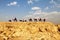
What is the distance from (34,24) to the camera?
46.3 meters

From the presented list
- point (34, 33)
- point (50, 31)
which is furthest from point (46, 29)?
point (34, 33)

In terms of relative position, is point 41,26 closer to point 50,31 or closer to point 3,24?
point 50,31

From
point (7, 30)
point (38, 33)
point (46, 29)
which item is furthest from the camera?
point (46, 29)

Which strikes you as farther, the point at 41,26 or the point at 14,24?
the point at 41,26

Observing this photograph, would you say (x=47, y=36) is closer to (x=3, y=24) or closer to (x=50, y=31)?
(x=50, y=31)

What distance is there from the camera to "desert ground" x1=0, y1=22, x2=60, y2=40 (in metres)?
41.6

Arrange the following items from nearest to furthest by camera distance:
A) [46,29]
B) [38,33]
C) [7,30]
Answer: [7,30]
[38,33]
[46,29]

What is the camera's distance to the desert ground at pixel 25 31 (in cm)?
4159

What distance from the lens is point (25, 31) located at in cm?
4328

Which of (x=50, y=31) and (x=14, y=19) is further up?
(x=14, y=19)

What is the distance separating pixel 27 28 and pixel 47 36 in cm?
486

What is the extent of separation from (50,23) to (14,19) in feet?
30.1

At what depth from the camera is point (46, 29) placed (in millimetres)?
48594

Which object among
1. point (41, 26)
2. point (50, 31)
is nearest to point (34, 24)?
point (41, 26)
